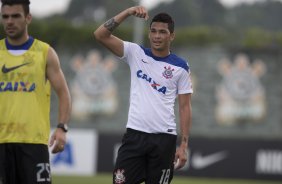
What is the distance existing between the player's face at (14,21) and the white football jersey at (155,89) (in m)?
1.66

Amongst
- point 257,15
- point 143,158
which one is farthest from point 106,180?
point 257,15

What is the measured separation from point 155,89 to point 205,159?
12.3m

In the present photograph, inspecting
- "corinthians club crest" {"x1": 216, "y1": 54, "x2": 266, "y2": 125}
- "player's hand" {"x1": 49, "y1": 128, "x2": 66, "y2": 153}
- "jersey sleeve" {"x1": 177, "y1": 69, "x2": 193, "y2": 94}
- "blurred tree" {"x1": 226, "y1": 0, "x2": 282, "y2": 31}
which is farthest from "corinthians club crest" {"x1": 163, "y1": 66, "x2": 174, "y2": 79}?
"blurred tree" {"x1": 226, "y1": 0, "x2": 282, "y2": 31}

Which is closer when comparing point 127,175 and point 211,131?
point 127,175

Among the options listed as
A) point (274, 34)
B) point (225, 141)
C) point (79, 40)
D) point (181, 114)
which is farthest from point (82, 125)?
point (181, 114)

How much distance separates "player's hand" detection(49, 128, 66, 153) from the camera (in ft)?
23.5

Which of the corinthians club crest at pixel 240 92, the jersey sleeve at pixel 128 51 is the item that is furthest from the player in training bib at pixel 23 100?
the corinthians club crest at pixel 240 92

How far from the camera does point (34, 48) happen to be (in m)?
7.43

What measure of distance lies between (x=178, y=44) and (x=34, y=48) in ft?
85.9

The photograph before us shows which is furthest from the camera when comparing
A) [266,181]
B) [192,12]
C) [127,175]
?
[192,12]

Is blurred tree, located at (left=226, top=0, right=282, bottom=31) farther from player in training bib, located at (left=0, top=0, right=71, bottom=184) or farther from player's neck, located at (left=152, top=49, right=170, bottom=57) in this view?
player in training bib, located at (left=0, top=0, right=71, bottom=184)

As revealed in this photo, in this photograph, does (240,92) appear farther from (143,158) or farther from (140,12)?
(140,12)

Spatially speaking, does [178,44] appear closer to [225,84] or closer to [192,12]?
[225,84]

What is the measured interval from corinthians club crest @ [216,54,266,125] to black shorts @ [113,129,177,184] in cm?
2230
